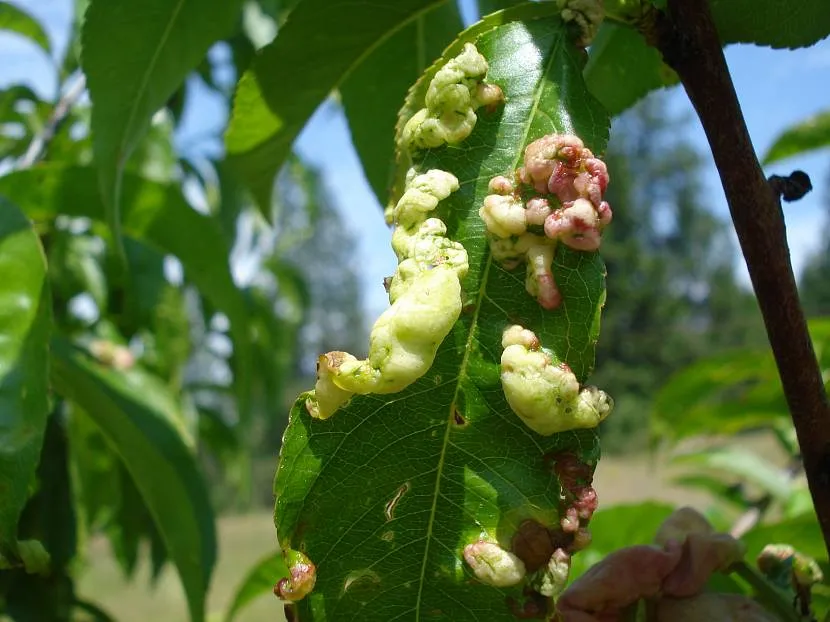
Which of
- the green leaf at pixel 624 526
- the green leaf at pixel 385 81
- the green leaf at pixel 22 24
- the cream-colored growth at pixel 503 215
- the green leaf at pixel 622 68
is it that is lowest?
the green leaf at pixel 624 526

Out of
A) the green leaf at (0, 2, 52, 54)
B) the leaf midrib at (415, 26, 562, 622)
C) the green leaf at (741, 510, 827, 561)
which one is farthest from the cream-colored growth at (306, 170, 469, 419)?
the green leaf at (0, 2, 52, 54)

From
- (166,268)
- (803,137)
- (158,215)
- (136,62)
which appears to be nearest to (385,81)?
(136,62)

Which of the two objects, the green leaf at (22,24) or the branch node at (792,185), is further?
the green leaf at (22,24)

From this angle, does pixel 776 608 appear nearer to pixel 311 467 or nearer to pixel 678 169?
pixel 311 467

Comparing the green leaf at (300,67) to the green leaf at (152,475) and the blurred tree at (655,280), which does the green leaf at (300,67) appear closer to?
the green leaf at (152,475)

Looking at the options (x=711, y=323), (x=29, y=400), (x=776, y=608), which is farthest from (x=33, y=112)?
(x=711, y=323)

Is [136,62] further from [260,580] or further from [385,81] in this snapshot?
[260,580]

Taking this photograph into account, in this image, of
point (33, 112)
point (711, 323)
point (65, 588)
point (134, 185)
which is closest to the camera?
point (134, 185)

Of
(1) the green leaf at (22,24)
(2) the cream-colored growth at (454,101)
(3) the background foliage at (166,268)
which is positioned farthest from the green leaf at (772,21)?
(1) the green leaf at (22,24)
